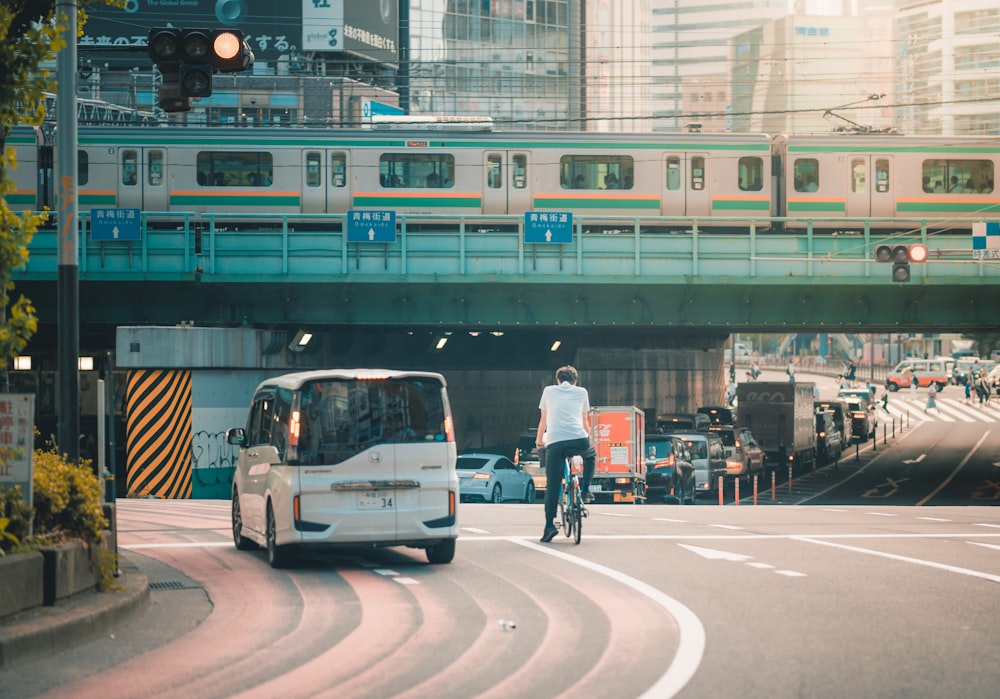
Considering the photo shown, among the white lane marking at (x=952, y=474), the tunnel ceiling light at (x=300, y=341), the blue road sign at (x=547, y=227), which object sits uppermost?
the blue road sign at (x=547, y=227)

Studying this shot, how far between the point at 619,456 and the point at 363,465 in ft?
67.7

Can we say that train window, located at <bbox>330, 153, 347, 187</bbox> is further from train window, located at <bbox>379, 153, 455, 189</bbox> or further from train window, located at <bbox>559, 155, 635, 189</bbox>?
train window, located at <bbox>559, 155, 635, 189</bbox>

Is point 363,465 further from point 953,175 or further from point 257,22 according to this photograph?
point 257,22

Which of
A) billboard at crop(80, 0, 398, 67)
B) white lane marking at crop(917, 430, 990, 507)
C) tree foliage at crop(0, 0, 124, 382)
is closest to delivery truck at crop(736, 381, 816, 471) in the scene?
white lane marking at crop(917, 430, 990, 507)

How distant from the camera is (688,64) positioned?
589 feet

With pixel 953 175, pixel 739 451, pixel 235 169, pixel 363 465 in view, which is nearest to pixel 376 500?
pixel 363 465

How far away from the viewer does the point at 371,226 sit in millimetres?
35438

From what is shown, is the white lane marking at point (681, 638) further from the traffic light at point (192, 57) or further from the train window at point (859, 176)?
the train window at point (859, 176)

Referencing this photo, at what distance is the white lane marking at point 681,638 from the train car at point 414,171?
25831 mm

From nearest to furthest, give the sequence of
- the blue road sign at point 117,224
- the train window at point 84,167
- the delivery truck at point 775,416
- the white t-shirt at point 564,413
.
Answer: the white t-shirt at point 564,413 < the blue road sign at point 117,224 < the train window at point 84,167 < the delivery truck at point 775,416

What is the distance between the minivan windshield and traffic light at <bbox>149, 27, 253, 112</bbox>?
276cm

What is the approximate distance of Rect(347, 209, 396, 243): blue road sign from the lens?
3516 cm

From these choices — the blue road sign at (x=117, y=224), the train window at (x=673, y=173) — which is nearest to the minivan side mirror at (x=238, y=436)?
the blue road sign at (x=117, y=224)

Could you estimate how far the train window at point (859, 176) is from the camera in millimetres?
38406
